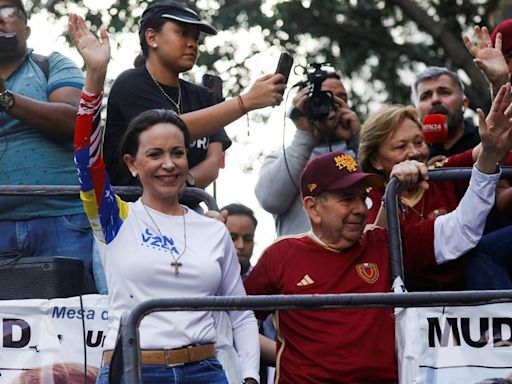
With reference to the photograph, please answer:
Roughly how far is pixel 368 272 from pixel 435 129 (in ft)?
5.51

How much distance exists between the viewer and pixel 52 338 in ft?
21.2

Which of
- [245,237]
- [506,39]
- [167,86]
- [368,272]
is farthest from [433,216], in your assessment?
[245,237]

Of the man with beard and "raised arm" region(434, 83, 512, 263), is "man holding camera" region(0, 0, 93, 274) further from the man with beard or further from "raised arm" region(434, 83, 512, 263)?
the man with beard

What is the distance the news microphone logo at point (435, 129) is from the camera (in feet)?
25.7

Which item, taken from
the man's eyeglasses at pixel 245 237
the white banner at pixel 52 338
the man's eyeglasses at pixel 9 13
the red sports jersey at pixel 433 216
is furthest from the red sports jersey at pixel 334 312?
the man's eyeglasses at pixel 245 237

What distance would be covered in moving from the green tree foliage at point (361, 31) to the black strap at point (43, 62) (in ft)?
30.0

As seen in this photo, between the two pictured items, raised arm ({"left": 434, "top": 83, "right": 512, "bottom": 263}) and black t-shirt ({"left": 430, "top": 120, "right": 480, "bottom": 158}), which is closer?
raised arm ({"left": 434, "top": 83, "right": 512, "bottom": 263})

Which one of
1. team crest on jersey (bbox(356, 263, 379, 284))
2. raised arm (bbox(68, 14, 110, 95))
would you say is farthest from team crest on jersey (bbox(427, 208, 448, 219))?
raised arm (bbox(68, 14, 110, 95))

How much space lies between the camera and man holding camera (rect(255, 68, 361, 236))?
7836 mm

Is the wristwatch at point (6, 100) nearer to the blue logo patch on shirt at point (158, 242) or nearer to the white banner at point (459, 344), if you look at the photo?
the blue logo patch on shirt at point (158, 242)

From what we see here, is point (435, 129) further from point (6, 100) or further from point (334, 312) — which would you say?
point (6, 100)

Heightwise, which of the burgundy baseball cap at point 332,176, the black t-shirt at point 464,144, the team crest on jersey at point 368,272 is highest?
the black t-shirt at point 464,144

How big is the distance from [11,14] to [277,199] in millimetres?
1701

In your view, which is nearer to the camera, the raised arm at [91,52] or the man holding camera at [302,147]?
the raised arm at [91,52]
